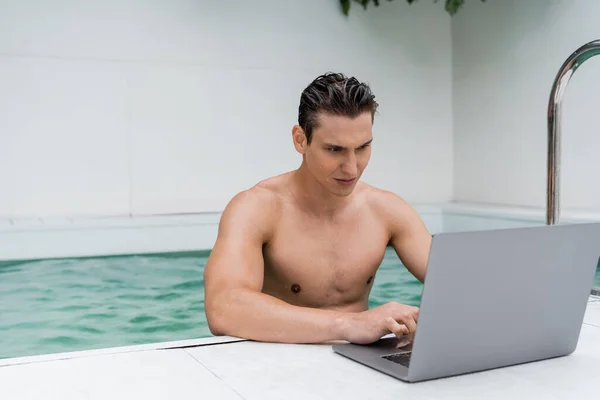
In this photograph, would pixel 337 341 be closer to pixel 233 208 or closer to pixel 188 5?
pixel 233 208

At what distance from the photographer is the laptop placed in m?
1.23

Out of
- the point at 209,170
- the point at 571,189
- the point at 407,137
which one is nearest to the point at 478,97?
the point at 407,137

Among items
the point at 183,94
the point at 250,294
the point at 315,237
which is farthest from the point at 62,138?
the point at 250,294

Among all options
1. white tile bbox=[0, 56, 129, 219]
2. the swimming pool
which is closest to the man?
the swimming pool

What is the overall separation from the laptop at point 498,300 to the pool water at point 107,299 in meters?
2.27

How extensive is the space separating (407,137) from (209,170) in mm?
2027

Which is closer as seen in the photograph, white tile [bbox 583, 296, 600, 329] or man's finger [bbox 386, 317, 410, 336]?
man's finger [bbox 386, 317, 410, 336]

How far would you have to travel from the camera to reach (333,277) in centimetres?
235

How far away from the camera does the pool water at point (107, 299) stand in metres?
3.60

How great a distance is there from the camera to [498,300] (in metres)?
1.30

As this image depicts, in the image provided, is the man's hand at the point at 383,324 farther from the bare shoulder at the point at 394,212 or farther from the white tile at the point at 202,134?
the white tile at the point at 202,134

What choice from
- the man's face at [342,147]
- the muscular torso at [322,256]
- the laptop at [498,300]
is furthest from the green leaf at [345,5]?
the laptop at [498,300]

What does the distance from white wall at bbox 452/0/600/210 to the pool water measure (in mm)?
1825

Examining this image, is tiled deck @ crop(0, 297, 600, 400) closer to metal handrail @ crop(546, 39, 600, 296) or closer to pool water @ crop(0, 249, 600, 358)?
metal handrail @ crop(546, 39, 600, 296)
